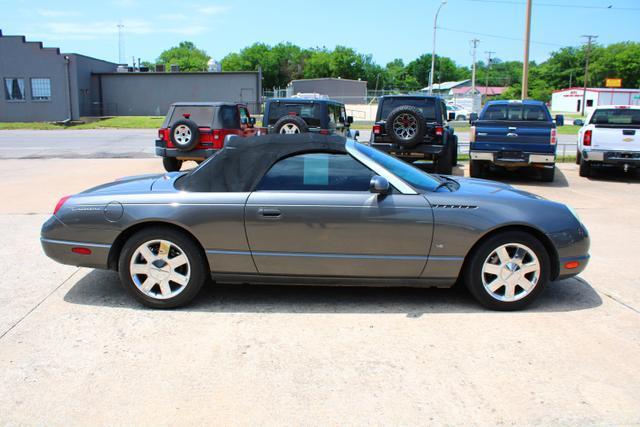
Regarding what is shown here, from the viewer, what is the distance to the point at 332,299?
4953 millimetres

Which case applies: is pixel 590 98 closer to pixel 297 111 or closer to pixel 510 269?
pixel 297 111

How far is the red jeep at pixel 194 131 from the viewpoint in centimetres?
1295

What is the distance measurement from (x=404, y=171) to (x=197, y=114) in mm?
9521

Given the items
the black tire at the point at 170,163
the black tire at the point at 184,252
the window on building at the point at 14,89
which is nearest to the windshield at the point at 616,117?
the black tire at the point at 170,163

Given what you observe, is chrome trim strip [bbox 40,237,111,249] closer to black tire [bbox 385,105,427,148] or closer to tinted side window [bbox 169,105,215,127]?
black tire [bbox 385,105,427,148]

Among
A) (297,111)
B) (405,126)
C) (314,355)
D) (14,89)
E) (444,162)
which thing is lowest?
(314,355)

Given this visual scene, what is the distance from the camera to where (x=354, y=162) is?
185 inches

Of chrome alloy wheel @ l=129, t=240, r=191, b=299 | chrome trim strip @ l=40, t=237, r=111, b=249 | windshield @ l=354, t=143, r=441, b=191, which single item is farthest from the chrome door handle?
chrome trim strip @ l=40, t=237, r=111, b=249

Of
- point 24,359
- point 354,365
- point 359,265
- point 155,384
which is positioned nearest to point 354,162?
point 359,265

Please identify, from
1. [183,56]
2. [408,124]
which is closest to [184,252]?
[408,124]

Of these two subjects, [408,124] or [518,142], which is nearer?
[518,142]

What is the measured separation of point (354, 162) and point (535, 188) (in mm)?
8287

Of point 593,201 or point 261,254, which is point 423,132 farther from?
point 261,254

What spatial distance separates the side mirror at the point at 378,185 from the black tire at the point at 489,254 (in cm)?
90
